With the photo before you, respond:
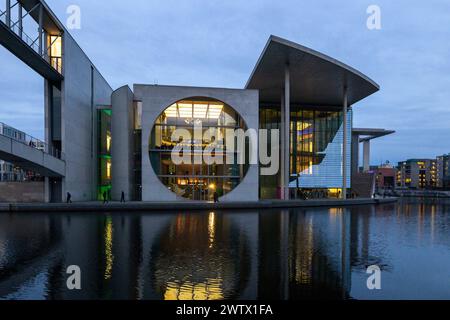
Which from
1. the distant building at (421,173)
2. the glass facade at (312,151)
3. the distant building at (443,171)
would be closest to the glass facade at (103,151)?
the glass facade at (312,151)

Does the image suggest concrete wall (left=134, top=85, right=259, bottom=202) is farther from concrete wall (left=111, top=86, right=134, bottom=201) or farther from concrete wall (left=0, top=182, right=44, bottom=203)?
concrete wall (left=0, top=182, right=44, bottom=203)

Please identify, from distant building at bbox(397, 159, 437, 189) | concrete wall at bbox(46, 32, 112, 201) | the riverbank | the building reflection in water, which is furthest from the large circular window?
distant building at bbox(397, 159, 437, 189)

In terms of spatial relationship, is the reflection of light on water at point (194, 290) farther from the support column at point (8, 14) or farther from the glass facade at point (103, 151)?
the glass facade at point (103, 151)

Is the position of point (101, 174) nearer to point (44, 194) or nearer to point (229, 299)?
point (44, 194)

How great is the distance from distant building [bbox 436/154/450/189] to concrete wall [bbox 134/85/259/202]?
371ft

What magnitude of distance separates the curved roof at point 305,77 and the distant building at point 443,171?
99.7m

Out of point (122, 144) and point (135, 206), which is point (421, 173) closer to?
point (122, 144)

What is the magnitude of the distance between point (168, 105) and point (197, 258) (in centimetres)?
1981

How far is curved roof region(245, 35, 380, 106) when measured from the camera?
25031mm

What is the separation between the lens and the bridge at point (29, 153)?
18.7m

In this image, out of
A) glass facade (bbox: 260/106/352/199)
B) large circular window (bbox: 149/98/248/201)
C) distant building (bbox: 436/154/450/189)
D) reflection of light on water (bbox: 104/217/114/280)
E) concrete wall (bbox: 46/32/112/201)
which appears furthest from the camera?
distant building (bbox: 436/154/450/189)

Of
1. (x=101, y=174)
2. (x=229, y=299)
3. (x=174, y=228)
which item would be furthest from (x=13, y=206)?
(x=229, y=299)
